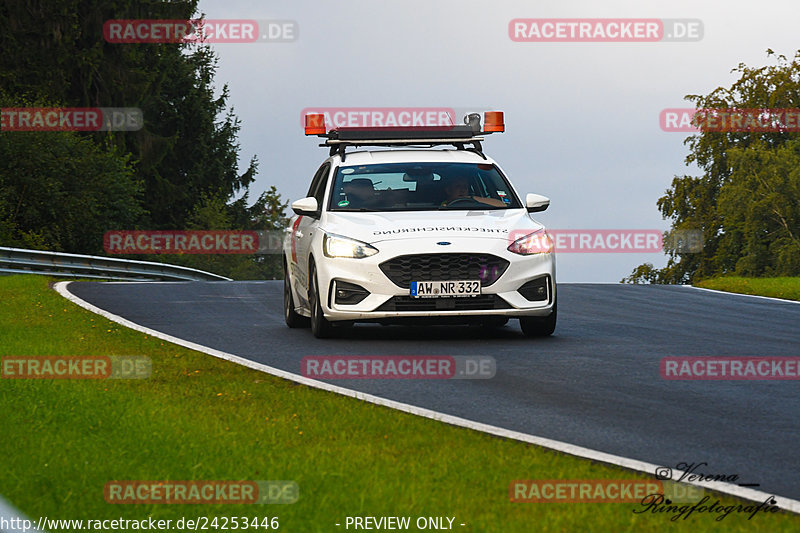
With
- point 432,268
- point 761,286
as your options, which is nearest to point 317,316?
point 432,268

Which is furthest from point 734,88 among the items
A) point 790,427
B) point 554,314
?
point 790,427

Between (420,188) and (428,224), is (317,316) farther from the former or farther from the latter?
(420,188)

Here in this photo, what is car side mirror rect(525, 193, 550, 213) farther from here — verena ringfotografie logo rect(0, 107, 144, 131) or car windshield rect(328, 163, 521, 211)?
verena ringfotografie logo rect(0, 107, 144, 131)

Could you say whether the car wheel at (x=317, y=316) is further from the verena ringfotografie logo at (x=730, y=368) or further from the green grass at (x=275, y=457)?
the verena ringfotografie logo at (x=730, y=368)

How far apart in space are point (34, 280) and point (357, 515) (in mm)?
20614

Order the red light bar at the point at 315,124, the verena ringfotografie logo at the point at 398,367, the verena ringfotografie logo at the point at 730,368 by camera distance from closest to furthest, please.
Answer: the verena ringfotografie logo at the point at 730,368, the verena ringfotografie logo at the point at 398,367, the red light bar at the point at 315,124

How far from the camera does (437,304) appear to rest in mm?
12500

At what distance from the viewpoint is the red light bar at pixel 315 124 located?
50.6 ft

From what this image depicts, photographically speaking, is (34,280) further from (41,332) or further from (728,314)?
(728,314)

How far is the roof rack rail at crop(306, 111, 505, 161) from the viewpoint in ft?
49.5

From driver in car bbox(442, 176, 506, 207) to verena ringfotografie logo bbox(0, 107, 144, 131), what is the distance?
31391mm

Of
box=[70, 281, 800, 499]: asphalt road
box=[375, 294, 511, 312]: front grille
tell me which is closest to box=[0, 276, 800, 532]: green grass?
box=[70, 281, 800, 499]: asphalt road

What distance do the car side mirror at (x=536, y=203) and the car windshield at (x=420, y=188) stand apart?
17 cm

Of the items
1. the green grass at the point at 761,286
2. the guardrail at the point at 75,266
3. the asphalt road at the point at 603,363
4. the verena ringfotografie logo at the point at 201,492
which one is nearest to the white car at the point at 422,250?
the asphalt road at the point at 603,363
